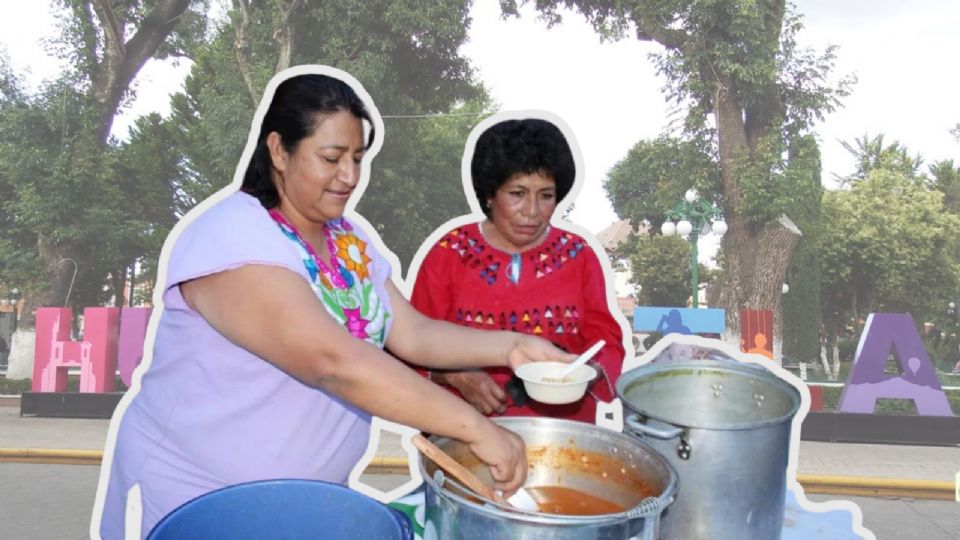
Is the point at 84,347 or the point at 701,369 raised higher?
the point at 701,369

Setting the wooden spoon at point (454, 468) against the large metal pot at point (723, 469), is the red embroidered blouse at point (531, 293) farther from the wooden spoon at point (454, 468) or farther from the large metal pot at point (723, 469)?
the wooden spoon at point (454, 468)

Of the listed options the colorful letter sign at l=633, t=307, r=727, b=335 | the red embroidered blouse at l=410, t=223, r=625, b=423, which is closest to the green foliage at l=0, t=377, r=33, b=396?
the colorful letter sign at l=633, t=307, r=727, b=335

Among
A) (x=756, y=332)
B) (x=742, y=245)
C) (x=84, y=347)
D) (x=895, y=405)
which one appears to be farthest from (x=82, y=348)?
(x=895, y=405)

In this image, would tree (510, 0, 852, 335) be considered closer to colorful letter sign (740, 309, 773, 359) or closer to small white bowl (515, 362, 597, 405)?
colorful letter sign (740, 309, 773, 359)

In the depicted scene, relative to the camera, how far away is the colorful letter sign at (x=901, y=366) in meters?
9.24

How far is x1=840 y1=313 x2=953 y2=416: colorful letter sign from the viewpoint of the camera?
9242 mm

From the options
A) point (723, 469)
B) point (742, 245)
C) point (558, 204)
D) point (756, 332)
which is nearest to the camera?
point (723, 469)

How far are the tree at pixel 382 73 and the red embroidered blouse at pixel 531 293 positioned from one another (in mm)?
15539

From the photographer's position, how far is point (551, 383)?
149 cm

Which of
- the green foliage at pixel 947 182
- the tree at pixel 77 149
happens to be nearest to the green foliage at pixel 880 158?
the green foliage at pixel 947 182

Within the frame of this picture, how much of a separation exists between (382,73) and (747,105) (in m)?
8.79

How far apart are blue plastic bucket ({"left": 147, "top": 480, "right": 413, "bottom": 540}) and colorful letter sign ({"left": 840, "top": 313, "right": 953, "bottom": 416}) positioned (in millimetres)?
9668

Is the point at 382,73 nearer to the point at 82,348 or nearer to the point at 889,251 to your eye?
the point at 82,348

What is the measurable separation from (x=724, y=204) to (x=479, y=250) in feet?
46.8
